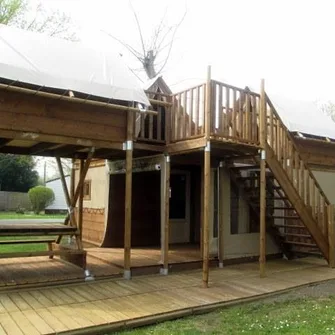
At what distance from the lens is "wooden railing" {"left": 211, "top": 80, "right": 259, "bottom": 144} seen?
255 inches

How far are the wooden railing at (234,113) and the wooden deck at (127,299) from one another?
2473 millimetres

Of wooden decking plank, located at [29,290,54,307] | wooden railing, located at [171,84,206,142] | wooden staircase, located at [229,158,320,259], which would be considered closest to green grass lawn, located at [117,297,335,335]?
wooden decking plank, located at [29,290,54,307]

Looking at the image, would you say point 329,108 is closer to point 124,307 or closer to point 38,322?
point 124,307

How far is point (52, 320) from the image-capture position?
4.19 m

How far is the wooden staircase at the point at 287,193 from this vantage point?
759 centimetres

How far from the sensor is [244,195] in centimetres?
866

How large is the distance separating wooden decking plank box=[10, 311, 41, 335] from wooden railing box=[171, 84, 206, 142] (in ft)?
12.4

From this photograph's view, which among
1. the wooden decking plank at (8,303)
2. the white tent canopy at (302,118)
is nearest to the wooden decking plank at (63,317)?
the wooden decking plank at (8,303)

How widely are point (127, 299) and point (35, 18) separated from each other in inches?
641

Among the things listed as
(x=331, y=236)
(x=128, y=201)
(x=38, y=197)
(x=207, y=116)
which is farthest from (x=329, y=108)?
(x=128, y=201)

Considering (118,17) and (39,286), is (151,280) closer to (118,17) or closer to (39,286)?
(39,286)

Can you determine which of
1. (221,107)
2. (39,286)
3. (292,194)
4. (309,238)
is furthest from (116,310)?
(309,238)

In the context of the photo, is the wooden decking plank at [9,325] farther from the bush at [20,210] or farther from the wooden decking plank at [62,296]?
the bush at [20,210]

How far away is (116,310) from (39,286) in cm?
159
